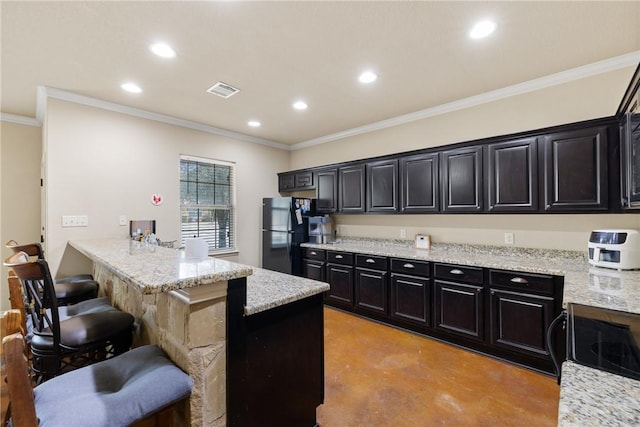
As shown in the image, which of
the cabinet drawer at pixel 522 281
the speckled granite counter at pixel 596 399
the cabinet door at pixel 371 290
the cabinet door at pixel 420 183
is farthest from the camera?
the cabinet door at pixel 371 290

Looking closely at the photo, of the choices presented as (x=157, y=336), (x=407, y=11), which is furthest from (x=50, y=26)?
(x=407, y=11)

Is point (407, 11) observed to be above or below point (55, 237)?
above

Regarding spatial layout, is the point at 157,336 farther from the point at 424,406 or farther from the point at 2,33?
the point at 2,33

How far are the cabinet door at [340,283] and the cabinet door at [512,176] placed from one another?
1894 mm

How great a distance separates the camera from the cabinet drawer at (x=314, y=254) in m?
4.17

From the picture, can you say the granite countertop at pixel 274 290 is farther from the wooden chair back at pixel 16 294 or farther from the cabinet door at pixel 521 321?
the cabinet door at pixel 521 321

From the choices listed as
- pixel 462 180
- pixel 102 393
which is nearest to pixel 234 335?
pixel 102 393

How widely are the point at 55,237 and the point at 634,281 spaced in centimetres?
513

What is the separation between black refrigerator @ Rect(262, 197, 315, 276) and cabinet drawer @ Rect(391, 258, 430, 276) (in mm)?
1643

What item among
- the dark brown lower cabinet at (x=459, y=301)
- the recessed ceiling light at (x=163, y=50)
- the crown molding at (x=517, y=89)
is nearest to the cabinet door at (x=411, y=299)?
the dark brown lower cabinet at (x=459, y=301)

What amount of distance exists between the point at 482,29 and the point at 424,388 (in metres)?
2.77

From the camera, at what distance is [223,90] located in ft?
10.2

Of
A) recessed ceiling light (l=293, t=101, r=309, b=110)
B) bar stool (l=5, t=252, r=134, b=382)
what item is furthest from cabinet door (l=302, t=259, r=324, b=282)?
bar stool (l=5, t=252, r=134, b=382)

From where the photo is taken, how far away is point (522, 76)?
277cm
